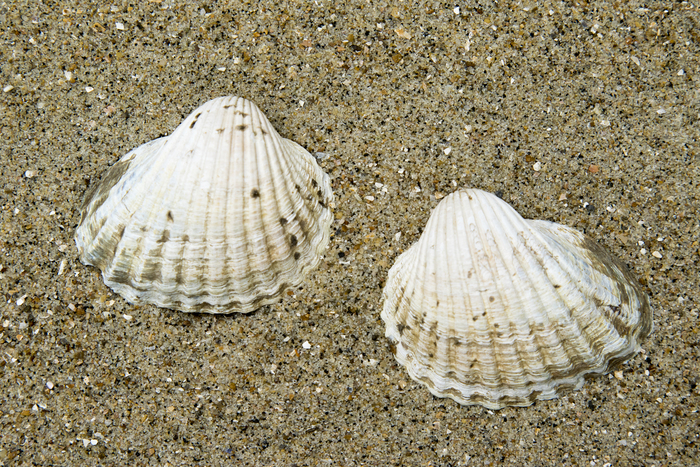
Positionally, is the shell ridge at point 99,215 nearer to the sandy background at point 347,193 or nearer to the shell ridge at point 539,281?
the sandy background at point 347,193

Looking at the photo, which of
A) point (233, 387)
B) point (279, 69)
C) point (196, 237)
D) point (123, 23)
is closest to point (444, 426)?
point (233, 387)

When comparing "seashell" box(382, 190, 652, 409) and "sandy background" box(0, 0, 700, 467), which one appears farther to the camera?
"sandy background" box(0, 0, 700, 467)

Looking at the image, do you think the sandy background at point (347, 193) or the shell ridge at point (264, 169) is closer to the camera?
the shell ridge at point (264, 169)

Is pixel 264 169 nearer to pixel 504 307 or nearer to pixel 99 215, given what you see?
pixel 99 215

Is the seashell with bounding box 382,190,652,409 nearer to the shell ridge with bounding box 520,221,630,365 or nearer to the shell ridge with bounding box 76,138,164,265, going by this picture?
the shell ridge with bounding box 520,221,630,365

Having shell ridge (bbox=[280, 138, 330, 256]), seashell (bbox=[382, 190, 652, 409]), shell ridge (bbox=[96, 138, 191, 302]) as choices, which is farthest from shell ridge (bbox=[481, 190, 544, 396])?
shell ridge (bbox=[96, 138, 191, 302])

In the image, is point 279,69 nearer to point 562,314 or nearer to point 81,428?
point 562,314

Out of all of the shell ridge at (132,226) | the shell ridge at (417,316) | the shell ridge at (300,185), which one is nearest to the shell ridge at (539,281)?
the shell ridge at (417,316)

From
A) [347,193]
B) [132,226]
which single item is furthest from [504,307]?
[132,226]
